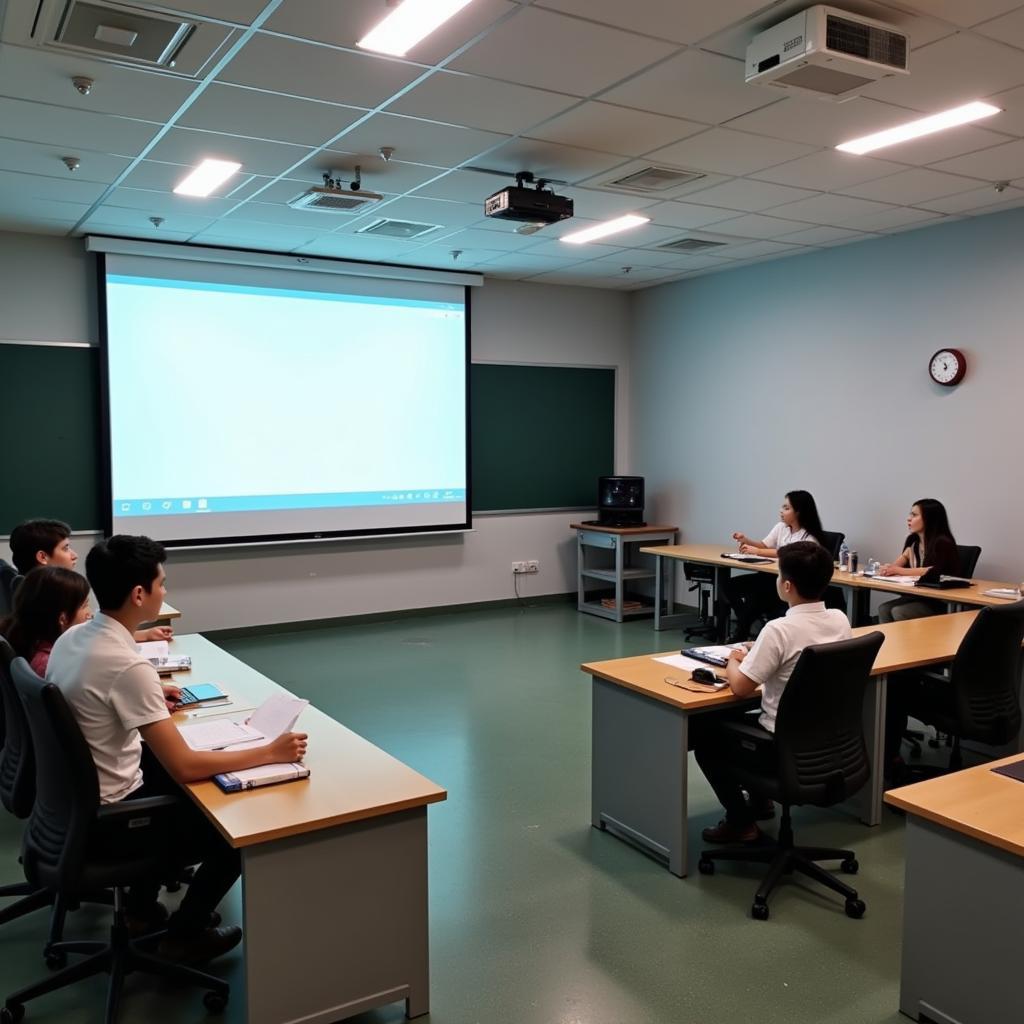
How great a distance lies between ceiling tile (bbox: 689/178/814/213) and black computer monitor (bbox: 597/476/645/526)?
322 centimetres

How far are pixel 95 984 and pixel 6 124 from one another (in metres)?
3.65

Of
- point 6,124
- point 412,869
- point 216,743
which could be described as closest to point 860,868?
point 412,869

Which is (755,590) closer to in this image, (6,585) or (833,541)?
(833,541)

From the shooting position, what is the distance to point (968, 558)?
5.78 meters

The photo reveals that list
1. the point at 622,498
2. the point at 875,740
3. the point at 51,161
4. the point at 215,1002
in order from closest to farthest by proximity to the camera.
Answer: the point at 215,1002
the point at 875,740
the point at 51,161
the point at 622,498

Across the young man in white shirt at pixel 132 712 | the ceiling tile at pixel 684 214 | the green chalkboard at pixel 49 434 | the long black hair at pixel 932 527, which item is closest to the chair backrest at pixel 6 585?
the young man in white shirt at pixel 132 712

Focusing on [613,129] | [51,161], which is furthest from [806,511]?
[51,161]

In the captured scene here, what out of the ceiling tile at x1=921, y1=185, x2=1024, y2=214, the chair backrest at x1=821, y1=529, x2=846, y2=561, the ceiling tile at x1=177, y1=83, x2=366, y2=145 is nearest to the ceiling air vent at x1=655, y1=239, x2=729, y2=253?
the ceiling tile at x1=921, y1=185, x2=1024, y2=214

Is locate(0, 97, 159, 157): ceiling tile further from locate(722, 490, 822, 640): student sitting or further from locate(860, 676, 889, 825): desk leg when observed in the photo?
locate(722, 490, 822, 640): student sitting

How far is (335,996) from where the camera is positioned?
2.31 m

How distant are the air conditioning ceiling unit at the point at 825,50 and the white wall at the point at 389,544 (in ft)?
16.6

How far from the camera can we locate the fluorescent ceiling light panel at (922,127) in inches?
155

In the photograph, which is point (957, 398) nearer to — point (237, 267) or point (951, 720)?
point (951, 720)

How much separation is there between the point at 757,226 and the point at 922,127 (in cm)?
201
